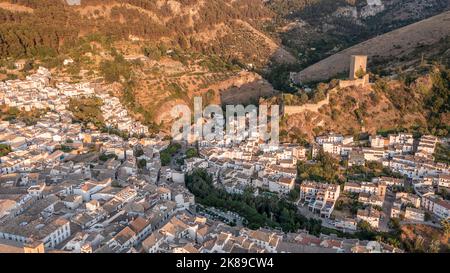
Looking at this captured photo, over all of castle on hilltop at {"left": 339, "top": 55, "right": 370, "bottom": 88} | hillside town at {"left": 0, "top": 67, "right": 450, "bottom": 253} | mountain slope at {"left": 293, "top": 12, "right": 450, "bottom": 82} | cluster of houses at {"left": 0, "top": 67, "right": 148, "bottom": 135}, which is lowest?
hillside town at {"left": 0, "top": 67, "right": 450, "bottom": 253}

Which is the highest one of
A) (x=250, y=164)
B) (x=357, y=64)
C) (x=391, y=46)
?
(x=391, y=46)

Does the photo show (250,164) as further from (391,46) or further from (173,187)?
(391,46)

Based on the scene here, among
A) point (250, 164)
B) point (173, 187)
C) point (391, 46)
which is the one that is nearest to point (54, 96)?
point (173, 187)

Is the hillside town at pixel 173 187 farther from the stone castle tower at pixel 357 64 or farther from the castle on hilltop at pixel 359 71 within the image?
the stone castle tower at pixel 357 64

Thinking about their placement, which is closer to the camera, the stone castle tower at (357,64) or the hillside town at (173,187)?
the hillside town at (173,187)

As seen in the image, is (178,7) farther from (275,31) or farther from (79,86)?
(79,86)

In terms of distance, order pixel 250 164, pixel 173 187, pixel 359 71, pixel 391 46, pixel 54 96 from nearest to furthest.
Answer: pixel 173 187, pixel 250 164, pixel 54 96, pixel 359 71, pixel 391 46

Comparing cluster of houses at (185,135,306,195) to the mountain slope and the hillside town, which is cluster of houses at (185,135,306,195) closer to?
the hillside town

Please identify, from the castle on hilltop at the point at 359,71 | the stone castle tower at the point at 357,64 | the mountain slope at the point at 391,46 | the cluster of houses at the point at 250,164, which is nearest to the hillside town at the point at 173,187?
the cluster of houses at the point at 250,164

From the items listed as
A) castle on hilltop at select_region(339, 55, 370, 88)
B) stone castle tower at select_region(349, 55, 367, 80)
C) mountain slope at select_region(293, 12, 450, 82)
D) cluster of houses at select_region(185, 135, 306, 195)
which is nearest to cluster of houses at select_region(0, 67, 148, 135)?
cluster of houses at select_region(185, 135, 306, 195)
